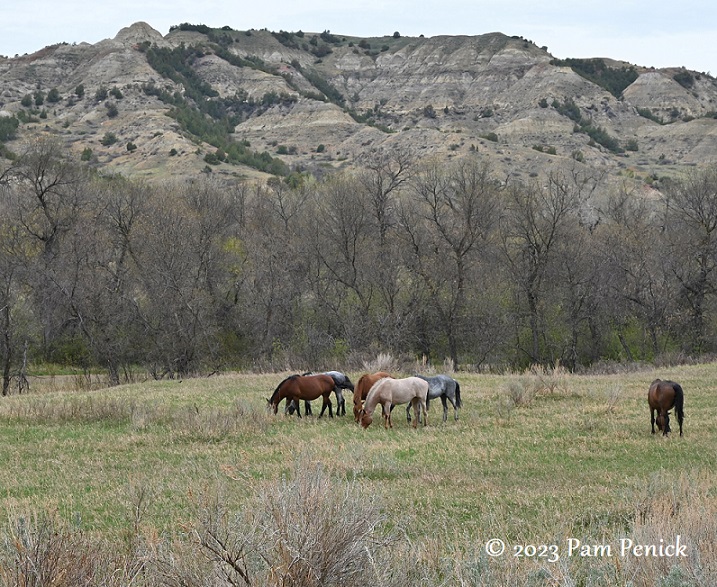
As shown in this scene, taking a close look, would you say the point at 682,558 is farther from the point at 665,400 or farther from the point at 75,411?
the point at 75,411

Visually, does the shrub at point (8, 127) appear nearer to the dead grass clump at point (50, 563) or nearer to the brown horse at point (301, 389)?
the brown horse at point (301, 389)

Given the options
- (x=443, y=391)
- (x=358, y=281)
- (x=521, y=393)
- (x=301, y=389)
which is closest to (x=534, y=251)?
(x=358, y=281)

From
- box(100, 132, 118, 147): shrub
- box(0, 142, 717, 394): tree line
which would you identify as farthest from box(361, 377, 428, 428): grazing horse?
box(100, 132, 118, 147): shrub

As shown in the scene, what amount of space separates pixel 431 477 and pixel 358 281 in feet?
110

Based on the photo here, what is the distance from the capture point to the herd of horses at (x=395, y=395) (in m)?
13.6

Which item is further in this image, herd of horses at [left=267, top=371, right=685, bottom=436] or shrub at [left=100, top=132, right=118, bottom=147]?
shrub at [left=100, top=132, right=118, bottom=147]

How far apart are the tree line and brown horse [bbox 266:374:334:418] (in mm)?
19794

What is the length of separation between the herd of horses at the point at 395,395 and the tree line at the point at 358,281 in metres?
19.7

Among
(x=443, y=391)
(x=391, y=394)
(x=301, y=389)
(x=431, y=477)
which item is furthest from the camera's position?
(x=301, y=389)

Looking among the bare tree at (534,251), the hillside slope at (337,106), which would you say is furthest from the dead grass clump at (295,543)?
the hillside slope at (337,106)

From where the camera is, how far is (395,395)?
50.3 ft

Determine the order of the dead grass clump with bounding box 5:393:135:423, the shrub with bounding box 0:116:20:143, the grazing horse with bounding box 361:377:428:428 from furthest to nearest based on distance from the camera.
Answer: the shrub with bounding box 0:116:20:143 → the dead grass clump with bounding box 5:393:135:423 → the grazing horse with bounding box 361:377:428:428

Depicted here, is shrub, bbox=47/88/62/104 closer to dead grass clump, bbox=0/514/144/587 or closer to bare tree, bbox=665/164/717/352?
bare tree, bbox=665/164/717/352

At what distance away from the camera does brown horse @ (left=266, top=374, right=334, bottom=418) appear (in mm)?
17078
